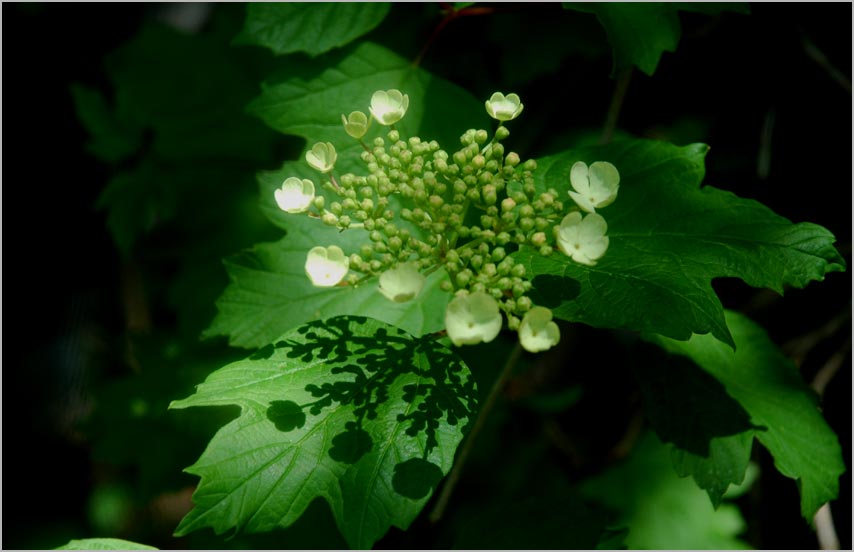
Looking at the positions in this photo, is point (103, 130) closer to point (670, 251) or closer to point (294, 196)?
point (294, 196)

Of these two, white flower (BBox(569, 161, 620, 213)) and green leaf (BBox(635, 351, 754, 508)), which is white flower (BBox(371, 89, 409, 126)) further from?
green leaf (BBox(635, 351, 754, 508))

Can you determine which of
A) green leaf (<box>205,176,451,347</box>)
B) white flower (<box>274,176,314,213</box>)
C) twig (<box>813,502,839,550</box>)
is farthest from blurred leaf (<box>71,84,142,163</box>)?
twig (<box>813,502,839,550</box>)

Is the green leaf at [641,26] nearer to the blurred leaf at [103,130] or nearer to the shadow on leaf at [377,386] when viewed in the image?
the shadow on leaf at [377,386]

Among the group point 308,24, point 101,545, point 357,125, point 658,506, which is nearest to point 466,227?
point 357,125

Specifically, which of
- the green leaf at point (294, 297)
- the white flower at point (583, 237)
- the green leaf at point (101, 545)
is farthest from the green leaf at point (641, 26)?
the green leaf at point (101, 545)

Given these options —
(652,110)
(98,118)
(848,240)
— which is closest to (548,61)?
(652,110)
